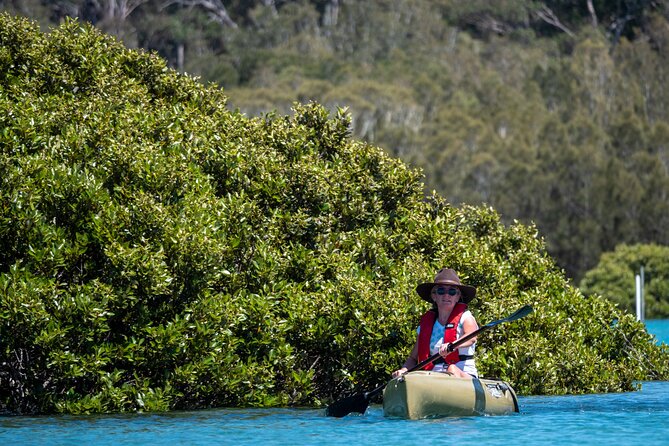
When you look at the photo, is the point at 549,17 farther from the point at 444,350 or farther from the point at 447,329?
the point at 444,350

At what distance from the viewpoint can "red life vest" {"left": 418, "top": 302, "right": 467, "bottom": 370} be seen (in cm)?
1661

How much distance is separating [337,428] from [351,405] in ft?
2.99

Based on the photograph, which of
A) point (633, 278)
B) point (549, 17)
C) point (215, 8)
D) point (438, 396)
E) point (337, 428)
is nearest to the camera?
point (438, 396)

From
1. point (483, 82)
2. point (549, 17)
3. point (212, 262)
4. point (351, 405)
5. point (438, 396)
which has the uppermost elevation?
point (549, 17)

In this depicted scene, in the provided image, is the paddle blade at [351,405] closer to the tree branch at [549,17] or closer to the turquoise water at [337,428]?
the turquoise water at [337,428]

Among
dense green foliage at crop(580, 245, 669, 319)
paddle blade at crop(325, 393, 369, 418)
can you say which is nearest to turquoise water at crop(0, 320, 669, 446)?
paddle blade at crop(325, 393, 369, 418)

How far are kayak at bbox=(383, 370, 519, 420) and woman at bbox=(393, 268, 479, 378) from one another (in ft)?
0.90

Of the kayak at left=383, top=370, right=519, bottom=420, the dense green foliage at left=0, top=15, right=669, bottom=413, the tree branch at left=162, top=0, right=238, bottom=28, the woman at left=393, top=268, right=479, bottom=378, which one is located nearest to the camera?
the kayak at left=383, top=370, right=519, bottom=420

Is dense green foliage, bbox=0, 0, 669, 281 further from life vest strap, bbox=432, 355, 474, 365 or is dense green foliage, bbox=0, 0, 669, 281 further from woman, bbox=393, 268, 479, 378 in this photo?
life vest strap, bbox=432, 355, 474, 365

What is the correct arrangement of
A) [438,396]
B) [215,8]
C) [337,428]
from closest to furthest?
[438,396]
[337,428]
[215,8]

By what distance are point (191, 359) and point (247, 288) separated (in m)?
1.75

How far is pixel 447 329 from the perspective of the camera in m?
16.6

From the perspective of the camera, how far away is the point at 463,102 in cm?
9944

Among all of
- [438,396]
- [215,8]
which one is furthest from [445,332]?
[215,8]
